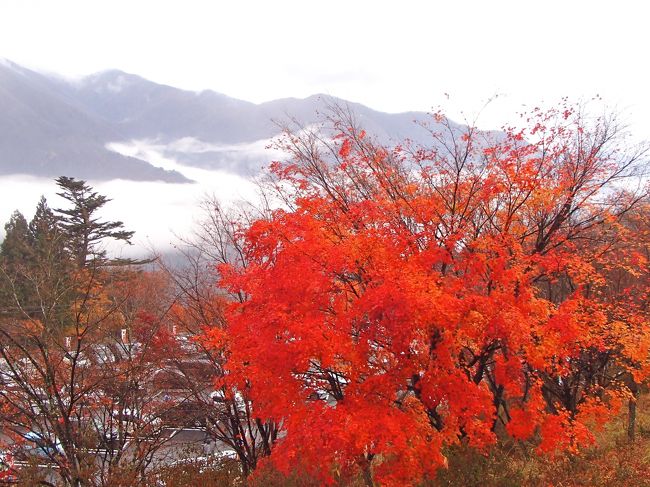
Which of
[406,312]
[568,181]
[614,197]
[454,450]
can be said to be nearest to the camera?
[406,312]

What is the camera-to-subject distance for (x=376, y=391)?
27.1ft

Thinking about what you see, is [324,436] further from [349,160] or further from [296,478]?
[349,160]

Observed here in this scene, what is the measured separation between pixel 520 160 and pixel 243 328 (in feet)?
24.4

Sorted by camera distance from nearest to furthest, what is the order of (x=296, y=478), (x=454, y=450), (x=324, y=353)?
(x=324, y=353)
(x=454, y=450)
(x=296, y=478)

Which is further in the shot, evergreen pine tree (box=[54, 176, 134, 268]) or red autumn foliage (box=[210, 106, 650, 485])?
evergreen pine tree (box=[54, 176, 134, 268])

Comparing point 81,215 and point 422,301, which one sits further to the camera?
point 81,215

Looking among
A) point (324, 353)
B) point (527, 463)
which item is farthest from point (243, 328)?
point (527, 463)

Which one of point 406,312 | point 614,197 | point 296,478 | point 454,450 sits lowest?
point 296,478

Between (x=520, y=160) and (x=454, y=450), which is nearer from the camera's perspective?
(x=454, y=450)

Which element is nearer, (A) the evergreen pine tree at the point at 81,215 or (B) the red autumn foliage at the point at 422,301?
(B) the red autumn foliage at the point at 422,301

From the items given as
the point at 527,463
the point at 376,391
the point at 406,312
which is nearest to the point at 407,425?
the point at 376,391

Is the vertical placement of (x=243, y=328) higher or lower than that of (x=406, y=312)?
lower

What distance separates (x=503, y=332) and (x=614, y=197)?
6.96 m

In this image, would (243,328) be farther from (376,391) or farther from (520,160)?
(520,160)
